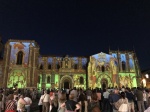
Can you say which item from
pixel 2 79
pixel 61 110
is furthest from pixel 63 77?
pixel 61 110

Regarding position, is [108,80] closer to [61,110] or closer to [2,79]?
[2,79]

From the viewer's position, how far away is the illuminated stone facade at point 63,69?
3547 centimetres

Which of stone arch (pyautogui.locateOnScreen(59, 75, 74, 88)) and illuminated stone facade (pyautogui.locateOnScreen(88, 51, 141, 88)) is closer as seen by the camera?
illuminated stone facade (pyautogui.locateOnScreen(88, 51, 141, 88))

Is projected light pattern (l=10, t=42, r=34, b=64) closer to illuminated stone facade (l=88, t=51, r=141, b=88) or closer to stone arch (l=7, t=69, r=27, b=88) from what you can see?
stone arch (l=7, t=69, r=27, b=88)

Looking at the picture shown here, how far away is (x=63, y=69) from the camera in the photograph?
40.7m

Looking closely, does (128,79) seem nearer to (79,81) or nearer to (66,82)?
(79,81)

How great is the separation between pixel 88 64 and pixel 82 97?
3131 cm

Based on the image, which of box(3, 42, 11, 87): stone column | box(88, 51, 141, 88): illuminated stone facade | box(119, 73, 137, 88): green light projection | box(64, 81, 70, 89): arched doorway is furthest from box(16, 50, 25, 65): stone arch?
box(119, 73, 137, 88): green light projection

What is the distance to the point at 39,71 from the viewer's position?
40094 millimetres

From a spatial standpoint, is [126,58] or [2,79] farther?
[126,58]

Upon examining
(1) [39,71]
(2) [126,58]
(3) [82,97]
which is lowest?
(3) [82,97]

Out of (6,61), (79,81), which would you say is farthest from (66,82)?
(6,61)

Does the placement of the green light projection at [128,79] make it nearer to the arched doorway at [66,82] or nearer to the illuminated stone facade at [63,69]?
the illuminated stone facade at [63,69]

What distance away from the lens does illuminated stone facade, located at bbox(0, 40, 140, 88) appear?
3547 cm
